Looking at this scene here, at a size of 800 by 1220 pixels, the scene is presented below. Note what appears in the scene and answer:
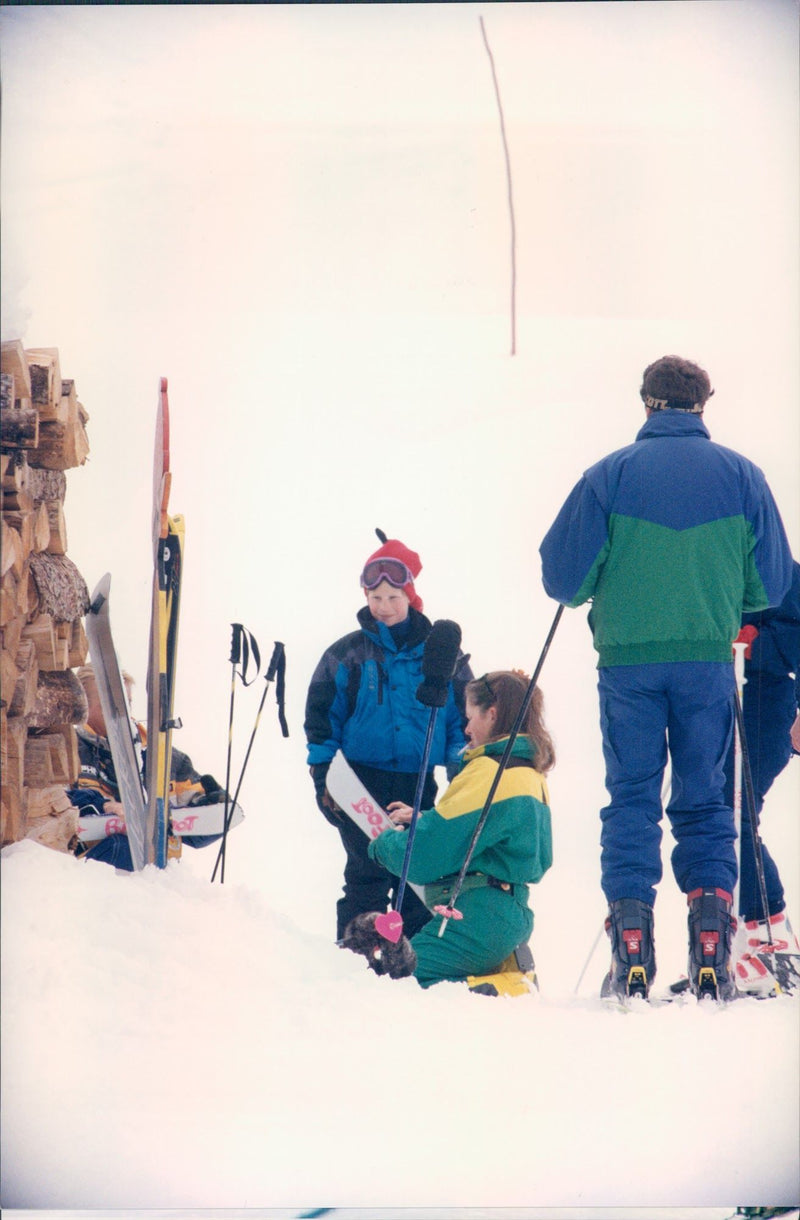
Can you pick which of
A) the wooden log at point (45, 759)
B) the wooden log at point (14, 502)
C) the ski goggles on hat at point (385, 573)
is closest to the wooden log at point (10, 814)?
the wooden log at point (45, 759)

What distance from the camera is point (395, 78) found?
3211 mm

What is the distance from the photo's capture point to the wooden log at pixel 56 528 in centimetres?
316

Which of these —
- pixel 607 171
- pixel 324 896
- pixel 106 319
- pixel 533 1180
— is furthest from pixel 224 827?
pixel 607 171

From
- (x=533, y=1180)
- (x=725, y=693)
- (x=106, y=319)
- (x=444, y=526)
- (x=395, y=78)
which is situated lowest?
(x=533, y=1180)

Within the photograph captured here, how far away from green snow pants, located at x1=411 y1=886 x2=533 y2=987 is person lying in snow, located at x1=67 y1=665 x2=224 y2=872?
2.01ft

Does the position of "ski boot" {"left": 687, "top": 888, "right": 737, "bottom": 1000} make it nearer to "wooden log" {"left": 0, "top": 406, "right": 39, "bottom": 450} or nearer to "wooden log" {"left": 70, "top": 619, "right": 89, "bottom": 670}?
"wooden log" {"left": 70, "top": 619, "right": 89, "bottom": 670}

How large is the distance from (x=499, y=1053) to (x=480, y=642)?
96 centimetres

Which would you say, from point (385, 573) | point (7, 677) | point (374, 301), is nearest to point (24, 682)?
point (7, 677)

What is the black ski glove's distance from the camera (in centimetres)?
325

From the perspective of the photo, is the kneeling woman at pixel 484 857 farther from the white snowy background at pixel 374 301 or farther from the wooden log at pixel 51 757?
the wooden log at pixel 51 757

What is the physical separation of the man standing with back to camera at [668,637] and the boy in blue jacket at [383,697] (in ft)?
1.26

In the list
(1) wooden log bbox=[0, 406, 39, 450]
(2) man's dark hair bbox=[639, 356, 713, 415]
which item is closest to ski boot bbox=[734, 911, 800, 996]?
(2) man's dark hair bbox=[639, 356, 713, 415]

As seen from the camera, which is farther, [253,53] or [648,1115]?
[253,53]

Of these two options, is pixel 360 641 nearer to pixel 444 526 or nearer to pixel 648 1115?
pixel 444 526
